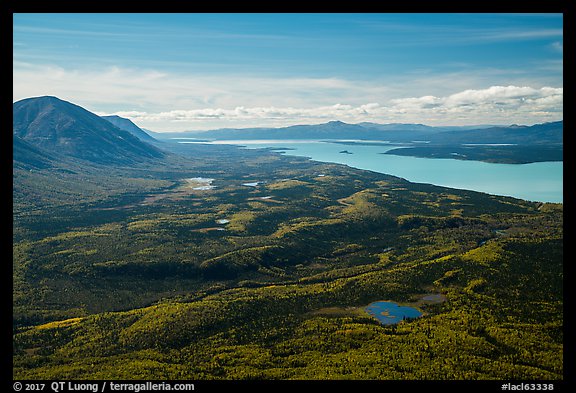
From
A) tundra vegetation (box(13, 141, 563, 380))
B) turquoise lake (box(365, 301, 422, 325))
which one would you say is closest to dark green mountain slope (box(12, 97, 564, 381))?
tundra vegetation (box(13, 141, 563, 380))

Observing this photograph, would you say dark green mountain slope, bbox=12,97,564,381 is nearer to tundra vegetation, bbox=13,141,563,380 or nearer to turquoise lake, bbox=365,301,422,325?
tundra vegetation, bbox=13,141,563,380

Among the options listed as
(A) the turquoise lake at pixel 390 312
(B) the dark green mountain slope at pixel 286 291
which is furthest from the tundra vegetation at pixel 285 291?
(A) the turquoise lake at pixel 390 312

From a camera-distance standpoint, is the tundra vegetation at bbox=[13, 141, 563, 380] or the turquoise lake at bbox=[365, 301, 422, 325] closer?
the tundra vegetation at bbox=[13, 141, 563, 380]

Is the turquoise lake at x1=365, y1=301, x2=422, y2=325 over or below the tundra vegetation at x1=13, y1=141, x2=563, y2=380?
below

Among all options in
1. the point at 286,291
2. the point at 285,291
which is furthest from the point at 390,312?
the point at 285,291

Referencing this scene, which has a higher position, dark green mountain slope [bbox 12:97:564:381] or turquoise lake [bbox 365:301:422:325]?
dark green mountain slope [bbox 12:97:564:381]

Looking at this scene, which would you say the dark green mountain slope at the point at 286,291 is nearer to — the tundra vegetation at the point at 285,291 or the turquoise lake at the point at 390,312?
the tundra vegetation at the point at 285,291

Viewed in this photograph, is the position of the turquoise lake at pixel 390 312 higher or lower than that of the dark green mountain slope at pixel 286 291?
lower
